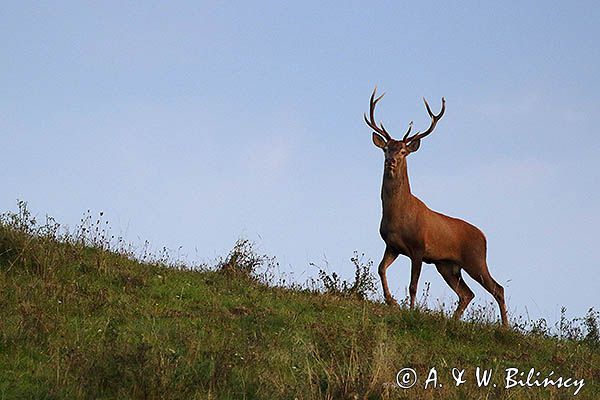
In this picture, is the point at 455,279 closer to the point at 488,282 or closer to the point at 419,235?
the point at 488,282

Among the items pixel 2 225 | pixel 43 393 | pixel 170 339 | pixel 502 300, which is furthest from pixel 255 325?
pixel 502 300

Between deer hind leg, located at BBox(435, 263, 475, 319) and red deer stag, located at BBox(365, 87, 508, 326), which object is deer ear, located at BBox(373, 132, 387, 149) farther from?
deer hind leg, located at BBox(435, 263, 475, 319)

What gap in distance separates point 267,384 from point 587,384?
3.65 m

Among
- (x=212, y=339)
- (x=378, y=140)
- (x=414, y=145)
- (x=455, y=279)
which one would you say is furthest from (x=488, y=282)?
(x=212, y=339)

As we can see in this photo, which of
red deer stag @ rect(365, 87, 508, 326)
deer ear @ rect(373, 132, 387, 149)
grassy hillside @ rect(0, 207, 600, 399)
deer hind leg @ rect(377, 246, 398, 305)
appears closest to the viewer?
grassy hillside @ rect(0, 207, 600, 399)

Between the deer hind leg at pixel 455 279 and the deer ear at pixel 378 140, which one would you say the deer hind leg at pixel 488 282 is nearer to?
the deer hind leg at pixel 455 279

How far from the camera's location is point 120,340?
8031 millimetres

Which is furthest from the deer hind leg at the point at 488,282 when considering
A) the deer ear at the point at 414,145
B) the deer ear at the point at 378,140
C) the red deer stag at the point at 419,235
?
the deer ear at the point at 378,140

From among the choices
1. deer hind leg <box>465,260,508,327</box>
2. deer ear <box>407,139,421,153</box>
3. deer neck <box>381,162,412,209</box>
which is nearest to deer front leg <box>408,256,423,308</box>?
deer neck <box>381,162,412,209</box>

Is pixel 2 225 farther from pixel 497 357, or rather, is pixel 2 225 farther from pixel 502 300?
pixel 502 300

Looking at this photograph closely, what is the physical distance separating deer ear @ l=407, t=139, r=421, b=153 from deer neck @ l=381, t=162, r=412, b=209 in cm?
32

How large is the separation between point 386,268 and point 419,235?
800 mm

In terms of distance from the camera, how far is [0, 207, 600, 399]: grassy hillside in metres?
6.74

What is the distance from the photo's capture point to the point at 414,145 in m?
14.1
